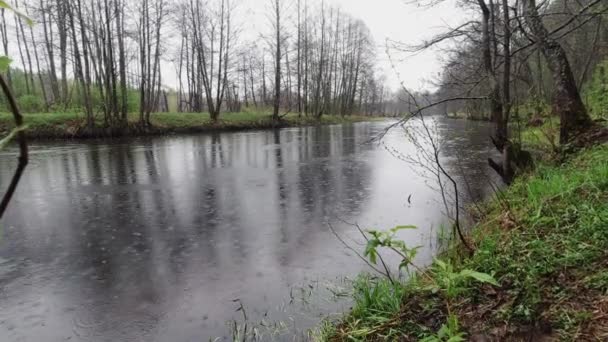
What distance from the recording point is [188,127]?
2520 centimetres

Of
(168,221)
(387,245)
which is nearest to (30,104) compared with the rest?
(168,221)

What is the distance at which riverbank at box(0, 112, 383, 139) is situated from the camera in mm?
20312

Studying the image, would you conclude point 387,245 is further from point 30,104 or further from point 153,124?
point 30,104

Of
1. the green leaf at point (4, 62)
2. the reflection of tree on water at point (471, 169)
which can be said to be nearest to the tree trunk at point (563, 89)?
the reflection of tree on water at point (471, 169)

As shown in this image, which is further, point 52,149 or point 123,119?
point 123,119

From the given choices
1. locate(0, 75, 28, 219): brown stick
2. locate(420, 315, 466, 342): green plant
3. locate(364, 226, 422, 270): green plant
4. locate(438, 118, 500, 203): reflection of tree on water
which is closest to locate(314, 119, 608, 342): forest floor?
locate(420, 315, 466, 342): green plant

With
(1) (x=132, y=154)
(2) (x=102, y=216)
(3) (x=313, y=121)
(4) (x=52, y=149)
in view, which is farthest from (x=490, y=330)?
(3) (x=313, y=121)

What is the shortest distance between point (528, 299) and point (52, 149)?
59.6 feet

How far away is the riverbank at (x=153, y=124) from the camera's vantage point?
20312 millimetres

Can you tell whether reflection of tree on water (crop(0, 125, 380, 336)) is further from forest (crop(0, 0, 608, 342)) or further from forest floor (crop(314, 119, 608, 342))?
forest floor (crop(314, 119, 608, 342))

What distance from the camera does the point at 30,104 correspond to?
79.0ft

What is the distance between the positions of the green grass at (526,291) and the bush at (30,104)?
27.4 meters

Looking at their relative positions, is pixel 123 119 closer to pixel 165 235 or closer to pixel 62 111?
pixel 62 111

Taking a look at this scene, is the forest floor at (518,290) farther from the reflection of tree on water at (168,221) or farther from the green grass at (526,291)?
the reflection of tree on water at (168,221)
